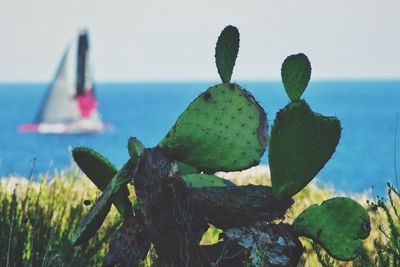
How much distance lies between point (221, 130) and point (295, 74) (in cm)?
52

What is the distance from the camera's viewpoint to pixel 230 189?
4074 mm

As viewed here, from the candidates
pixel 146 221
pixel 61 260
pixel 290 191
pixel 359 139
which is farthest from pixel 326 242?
pixel 359 139

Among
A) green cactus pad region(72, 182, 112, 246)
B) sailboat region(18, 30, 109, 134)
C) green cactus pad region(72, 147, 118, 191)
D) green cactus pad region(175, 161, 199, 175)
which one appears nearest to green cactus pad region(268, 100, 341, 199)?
green cactus pad region(175, 161, 199, 175)

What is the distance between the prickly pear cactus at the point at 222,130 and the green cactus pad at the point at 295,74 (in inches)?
12.0

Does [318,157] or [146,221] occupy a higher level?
[318,157]

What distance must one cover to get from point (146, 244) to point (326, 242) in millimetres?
945

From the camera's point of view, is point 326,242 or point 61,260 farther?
point 61,260

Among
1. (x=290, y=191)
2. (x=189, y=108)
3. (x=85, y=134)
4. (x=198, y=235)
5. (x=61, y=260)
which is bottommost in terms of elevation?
(x=85, y=134)

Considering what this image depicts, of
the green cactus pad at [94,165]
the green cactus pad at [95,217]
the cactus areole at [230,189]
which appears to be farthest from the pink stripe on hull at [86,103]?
the cactus areole at [230,189]

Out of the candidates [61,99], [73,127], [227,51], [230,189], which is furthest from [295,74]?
[73,127]

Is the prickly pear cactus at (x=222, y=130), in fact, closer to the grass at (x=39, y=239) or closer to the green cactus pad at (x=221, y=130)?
the green cactus pad at (x=221, y=130)

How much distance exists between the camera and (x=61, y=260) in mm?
4918

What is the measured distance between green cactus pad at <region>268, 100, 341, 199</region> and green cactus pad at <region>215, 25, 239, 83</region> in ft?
1.65

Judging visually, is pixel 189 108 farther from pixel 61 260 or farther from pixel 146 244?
pixel 61 260
